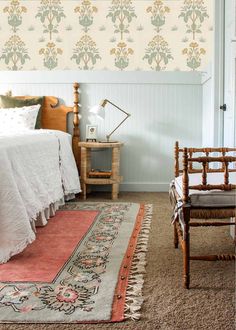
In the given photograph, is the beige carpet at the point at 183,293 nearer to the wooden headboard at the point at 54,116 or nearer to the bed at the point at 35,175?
the bed at the point at 35,175

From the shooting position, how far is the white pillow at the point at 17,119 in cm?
415

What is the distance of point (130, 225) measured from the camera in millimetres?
3066

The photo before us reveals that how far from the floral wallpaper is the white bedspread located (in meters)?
1.23

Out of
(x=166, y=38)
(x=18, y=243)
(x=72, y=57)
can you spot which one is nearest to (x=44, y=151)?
(x=18, y=243)

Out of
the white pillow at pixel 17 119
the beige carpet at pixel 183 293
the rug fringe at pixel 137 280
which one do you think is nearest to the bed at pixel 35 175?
the white pillow at pixel 17 119

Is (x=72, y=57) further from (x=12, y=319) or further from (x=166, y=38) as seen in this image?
(x=12, y=319)

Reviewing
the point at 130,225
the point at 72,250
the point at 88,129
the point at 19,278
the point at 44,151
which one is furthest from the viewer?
the point at 88,129

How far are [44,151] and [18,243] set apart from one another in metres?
1.18

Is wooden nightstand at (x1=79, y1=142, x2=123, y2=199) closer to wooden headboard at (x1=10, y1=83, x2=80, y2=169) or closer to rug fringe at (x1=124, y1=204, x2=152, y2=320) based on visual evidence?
wooden headboard at (x1=10, y1=83, x2=80, y2=169)

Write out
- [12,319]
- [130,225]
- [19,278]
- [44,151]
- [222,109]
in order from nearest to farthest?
[12,319] < [19,278] < [130,225] < [44,151] < [222,109]

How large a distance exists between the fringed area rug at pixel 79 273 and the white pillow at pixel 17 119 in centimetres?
130

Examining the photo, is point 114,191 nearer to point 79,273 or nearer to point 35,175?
point 35,175

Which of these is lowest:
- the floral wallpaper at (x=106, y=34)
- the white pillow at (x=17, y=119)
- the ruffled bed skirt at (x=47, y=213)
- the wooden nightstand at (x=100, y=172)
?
the ruffled bed skirt at (x=47, y=213)

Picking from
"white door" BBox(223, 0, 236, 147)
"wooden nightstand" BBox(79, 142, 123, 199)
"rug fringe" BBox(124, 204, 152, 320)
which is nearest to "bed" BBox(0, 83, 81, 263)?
"wooden nightstand" BBox(79, 142, 123, 199)
